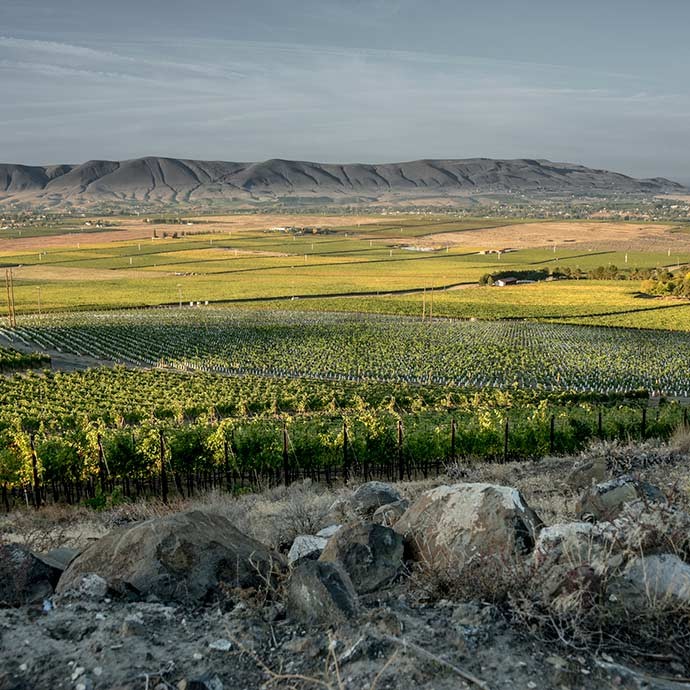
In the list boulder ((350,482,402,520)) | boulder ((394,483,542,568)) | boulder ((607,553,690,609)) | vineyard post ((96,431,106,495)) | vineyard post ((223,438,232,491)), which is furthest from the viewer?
vineyard post ((223,438,232,491))

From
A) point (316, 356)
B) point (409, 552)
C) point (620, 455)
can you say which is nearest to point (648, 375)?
point (316, 356)

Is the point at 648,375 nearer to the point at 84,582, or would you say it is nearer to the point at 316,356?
the point at 316,356

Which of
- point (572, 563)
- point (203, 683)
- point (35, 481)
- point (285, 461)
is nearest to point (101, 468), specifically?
point (35, 481)

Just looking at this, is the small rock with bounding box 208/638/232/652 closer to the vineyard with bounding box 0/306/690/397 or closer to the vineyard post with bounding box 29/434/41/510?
the vineyard post with bounding box 29/434/41/510

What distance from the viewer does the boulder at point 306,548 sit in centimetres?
721

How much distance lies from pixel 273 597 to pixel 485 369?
5085cm

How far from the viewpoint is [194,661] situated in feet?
17.2

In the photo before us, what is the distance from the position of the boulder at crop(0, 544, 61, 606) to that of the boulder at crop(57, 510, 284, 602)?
17 centimetres

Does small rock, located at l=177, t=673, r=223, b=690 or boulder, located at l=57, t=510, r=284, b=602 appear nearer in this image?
small rock, located at l=177, t=673, r=223, b=690

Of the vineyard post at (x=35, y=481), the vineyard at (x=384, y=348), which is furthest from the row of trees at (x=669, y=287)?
the vineyard post at (x=35, y=481)

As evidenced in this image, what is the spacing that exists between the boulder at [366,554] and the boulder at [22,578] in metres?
2.67

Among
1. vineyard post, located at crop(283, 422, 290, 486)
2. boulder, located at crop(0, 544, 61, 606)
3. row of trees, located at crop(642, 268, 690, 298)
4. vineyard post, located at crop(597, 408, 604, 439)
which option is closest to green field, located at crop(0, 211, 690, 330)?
row of trees, located at crop(642, 268, 690, 298)

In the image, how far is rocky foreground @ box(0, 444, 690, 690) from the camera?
16.4 ft

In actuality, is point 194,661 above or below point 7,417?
above
